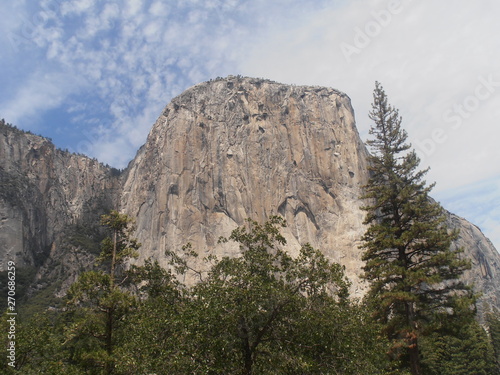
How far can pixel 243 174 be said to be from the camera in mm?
Answer: 88375

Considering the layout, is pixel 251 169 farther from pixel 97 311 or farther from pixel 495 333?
pixel 97 311

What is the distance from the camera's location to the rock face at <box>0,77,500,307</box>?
82.0 metres

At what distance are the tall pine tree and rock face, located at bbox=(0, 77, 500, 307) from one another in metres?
53.8

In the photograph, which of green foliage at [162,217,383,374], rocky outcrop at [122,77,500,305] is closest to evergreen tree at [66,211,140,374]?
green foliage at [162,217,383,374]

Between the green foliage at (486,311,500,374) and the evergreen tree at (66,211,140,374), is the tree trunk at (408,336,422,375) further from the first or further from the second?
the green foliage at (486,311,500,374)

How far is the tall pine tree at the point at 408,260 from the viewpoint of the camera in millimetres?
18828

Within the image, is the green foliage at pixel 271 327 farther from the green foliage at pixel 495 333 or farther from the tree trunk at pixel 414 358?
the green foliage at pixel 495 333

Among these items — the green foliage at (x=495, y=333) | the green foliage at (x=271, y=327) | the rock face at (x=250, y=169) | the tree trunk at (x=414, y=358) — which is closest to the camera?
the green foliage at (x=271, y=327)

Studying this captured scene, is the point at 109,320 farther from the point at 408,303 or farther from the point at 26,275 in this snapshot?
the point at 26,275

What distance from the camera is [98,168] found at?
144m

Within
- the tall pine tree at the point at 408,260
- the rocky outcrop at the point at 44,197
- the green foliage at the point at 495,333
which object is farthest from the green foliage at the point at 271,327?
the rocky outcrop at the point at 44,197

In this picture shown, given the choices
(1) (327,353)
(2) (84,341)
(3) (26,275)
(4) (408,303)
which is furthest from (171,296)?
(3) (26,275)

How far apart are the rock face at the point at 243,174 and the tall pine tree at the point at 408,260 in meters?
53.8

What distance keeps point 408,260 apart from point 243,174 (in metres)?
69.0
